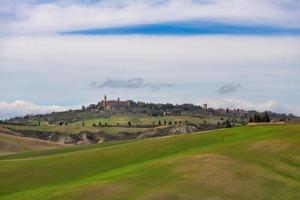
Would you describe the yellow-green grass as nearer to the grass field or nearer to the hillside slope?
the hillside slope

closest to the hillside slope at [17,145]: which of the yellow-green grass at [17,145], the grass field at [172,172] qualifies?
the yellow-green grass at [17,145]

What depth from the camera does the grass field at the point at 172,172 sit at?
53.3 m

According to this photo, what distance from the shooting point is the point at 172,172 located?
60969 millimetres

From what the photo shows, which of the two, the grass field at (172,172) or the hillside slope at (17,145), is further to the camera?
the hillside slope at (17,145)

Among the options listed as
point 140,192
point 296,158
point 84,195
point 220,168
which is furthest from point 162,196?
point 296,158

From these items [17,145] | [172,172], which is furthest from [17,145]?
[172,172]

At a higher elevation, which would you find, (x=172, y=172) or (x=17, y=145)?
(x=17, y=145)

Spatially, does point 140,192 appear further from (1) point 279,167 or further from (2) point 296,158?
(2) point 296,158

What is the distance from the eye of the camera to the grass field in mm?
53312

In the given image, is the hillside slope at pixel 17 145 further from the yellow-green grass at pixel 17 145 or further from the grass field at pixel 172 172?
the grass field at pixel 172 172

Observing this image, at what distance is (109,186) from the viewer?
54438mm

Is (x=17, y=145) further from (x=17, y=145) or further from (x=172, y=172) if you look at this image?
(x=172, y=172)

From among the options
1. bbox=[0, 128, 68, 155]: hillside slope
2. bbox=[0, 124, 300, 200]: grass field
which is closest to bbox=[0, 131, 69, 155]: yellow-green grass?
bbox=[0, 128, 68, 155]: hillside slope

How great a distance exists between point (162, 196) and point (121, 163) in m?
27.0
